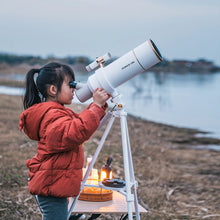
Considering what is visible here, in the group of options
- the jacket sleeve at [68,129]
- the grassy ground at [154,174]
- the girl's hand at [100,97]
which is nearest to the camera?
the jacket sleeve at [68,129]

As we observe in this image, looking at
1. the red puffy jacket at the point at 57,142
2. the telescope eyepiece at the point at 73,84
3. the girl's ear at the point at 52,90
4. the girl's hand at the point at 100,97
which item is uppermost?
the telescope eyepiece at the point at 73,84

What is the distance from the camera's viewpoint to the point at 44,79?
219 cm

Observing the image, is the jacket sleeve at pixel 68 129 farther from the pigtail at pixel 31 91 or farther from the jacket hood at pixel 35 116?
the pigtail at pixel 31 91

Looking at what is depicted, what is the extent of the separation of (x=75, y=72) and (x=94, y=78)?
203 mm

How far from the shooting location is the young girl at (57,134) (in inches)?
79.3

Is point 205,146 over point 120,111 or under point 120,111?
under

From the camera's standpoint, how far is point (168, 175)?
16.9 ft

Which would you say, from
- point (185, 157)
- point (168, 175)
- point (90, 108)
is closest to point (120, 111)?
point (90, 108)

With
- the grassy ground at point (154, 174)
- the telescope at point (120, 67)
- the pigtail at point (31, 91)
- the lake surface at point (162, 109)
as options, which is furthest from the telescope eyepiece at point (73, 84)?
the lake surface at point (162, 109)

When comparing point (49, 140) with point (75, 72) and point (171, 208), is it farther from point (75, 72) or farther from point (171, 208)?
point (171, 208)

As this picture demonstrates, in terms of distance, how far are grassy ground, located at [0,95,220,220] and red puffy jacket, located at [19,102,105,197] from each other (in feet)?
4.75

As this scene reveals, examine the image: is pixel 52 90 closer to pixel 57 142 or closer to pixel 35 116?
pixel 35 116

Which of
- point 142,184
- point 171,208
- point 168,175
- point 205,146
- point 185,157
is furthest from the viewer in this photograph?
point 205,146

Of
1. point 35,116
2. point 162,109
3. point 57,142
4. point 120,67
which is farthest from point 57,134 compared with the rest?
point 162,109
